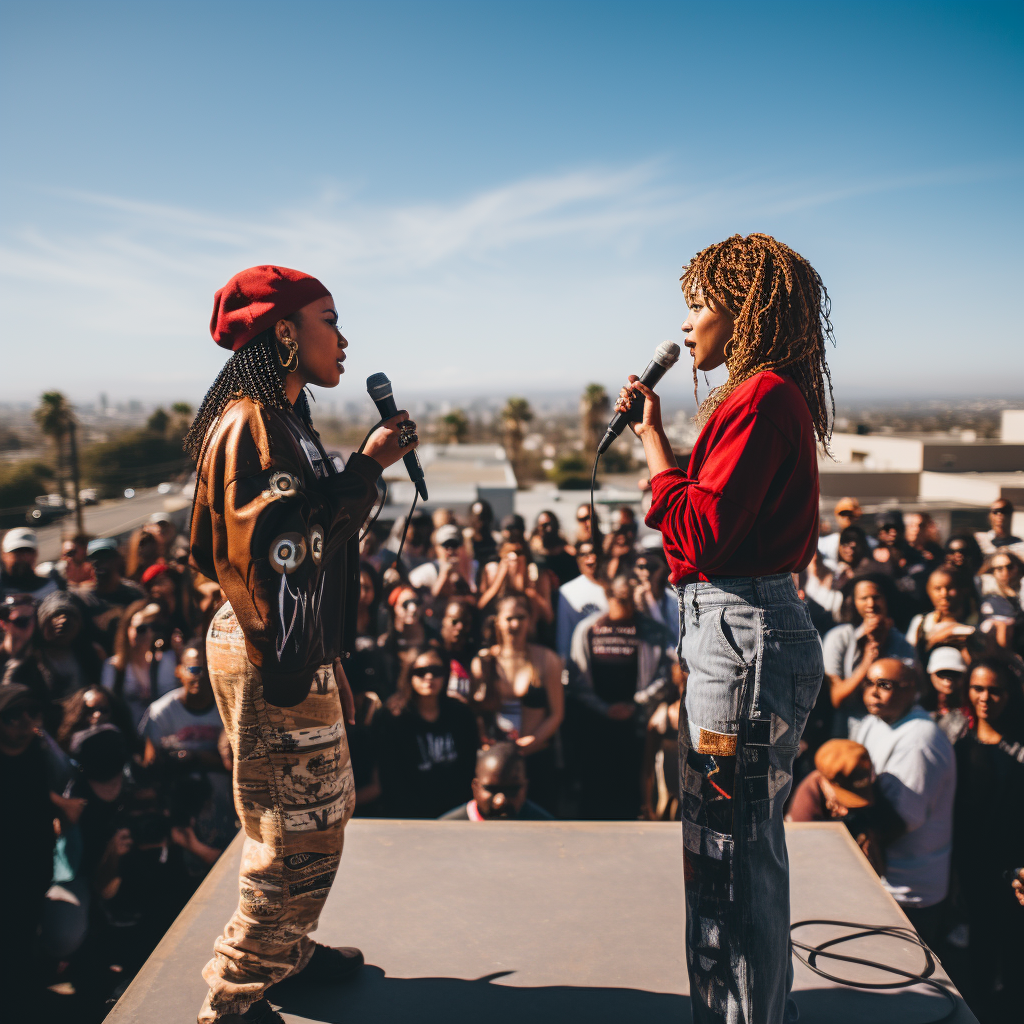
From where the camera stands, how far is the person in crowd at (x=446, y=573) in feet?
17.3

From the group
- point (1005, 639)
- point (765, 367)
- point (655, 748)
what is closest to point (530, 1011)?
point (765, 367)

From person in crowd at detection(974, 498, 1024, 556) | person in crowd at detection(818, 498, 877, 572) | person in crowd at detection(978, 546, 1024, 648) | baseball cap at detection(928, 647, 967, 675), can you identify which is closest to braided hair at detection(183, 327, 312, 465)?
baseball cap at detection(928, 647, 967, 675)

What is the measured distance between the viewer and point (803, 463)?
155cm

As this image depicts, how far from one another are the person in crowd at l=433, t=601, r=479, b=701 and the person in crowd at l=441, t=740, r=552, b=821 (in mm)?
958

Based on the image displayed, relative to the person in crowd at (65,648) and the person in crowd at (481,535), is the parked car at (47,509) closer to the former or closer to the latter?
the person in crowd at (481,535)

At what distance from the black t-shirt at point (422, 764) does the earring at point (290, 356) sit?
259cm

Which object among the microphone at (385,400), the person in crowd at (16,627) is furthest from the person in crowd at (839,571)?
the person in crowd at (16,627)

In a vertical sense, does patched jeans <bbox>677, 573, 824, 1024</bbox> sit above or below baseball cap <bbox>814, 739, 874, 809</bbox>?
above

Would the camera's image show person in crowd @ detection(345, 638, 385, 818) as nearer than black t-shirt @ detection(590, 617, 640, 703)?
Yes

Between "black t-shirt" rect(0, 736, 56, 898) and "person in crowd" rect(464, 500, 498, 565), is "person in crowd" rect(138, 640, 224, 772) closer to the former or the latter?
"black t-shirt" rect(0, 736, 56, 898)

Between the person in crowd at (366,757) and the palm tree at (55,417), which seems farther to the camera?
the palm tree at (55,417)

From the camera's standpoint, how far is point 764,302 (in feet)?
5.17

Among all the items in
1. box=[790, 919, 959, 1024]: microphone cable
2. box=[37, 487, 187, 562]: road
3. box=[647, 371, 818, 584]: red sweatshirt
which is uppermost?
box=[647, 371, 818, 584]: red sweatshirt

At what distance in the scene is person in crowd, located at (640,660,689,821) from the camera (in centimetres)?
387
